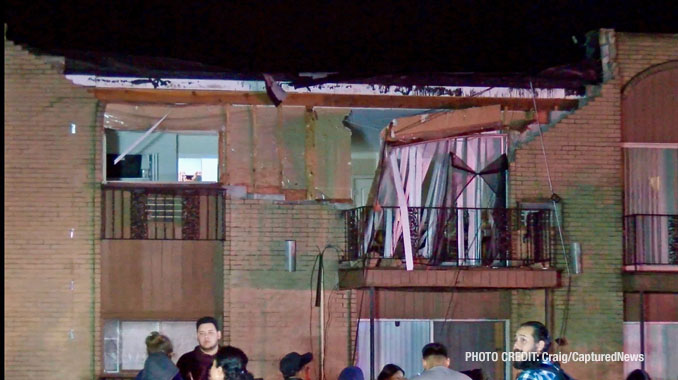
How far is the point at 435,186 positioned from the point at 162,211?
4.16 meters

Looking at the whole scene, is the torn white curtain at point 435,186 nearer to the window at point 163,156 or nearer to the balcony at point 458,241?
the balcony at point 458,241

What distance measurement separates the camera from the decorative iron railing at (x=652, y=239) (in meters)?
16.4

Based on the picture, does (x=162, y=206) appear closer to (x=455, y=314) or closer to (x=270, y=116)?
(x=270, y=116)

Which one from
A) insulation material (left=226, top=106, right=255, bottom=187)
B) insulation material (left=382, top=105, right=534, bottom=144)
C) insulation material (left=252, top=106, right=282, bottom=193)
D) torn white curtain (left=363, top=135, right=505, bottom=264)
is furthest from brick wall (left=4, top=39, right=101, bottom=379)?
insulation material (left=382, top=105, right=534, bottom=144)

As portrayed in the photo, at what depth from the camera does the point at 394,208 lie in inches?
617

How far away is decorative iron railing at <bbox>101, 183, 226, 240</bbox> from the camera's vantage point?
51.4ft

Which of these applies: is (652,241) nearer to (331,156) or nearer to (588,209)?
(588,209)

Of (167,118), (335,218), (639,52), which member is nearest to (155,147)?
(167,118)

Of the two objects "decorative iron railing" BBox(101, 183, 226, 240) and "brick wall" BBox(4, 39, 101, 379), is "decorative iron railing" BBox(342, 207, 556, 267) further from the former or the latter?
"brick wall" BBox(4, 39, 101, 379)

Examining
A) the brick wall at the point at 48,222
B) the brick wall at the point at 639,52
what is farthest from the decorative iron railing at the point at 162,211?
the brick wall at the point at 639,52

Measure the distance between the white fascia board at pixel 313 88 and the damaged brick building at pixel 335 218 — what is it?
3 centimetres

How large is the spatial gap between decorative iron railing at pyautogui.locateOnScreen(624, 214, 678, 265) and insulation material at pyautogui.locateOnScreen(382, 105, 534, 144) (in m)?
2.62

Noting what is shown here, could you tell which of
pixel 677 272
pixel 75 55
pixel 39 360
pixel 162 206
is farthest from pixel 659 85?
pixel 39 360

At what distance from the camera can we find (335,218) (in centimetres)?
1606
